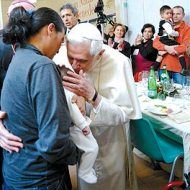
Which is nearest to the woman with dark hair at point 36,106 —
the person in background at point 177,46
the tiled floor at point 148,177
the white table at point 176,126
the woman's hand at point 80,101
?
the woman's hand at point 80,101

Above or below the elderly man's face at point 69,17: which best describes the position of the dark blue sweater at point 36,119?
below

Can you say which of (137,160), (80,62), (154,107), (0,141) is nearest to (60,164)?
(0,141)

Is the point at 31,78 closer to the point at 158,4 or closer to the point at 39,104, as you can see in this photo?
the point at 39,104

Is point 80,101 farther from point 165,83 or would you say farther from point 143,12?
point 143,12

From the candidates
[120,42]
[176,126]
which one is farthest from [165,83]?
[120,42]

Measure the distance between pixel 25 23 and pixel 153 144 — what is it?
47.1 inches

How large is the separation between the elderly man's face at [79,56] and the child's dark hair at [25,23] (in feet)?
1.08

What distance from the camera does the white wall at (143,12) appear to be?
412 centimetres

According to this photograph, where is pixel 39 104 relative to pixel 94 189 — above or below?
above

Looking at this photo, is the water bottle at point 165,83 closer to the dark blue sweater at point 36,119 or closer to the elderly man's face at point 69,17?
the elderly man's face at point 69,17

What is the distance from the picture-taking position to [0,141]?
1.15 meters

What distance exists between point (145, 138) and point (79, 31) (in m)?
0.88

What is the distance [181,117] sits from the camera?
77.1 inches

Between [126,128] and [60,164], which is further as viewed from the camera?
[126,128]
